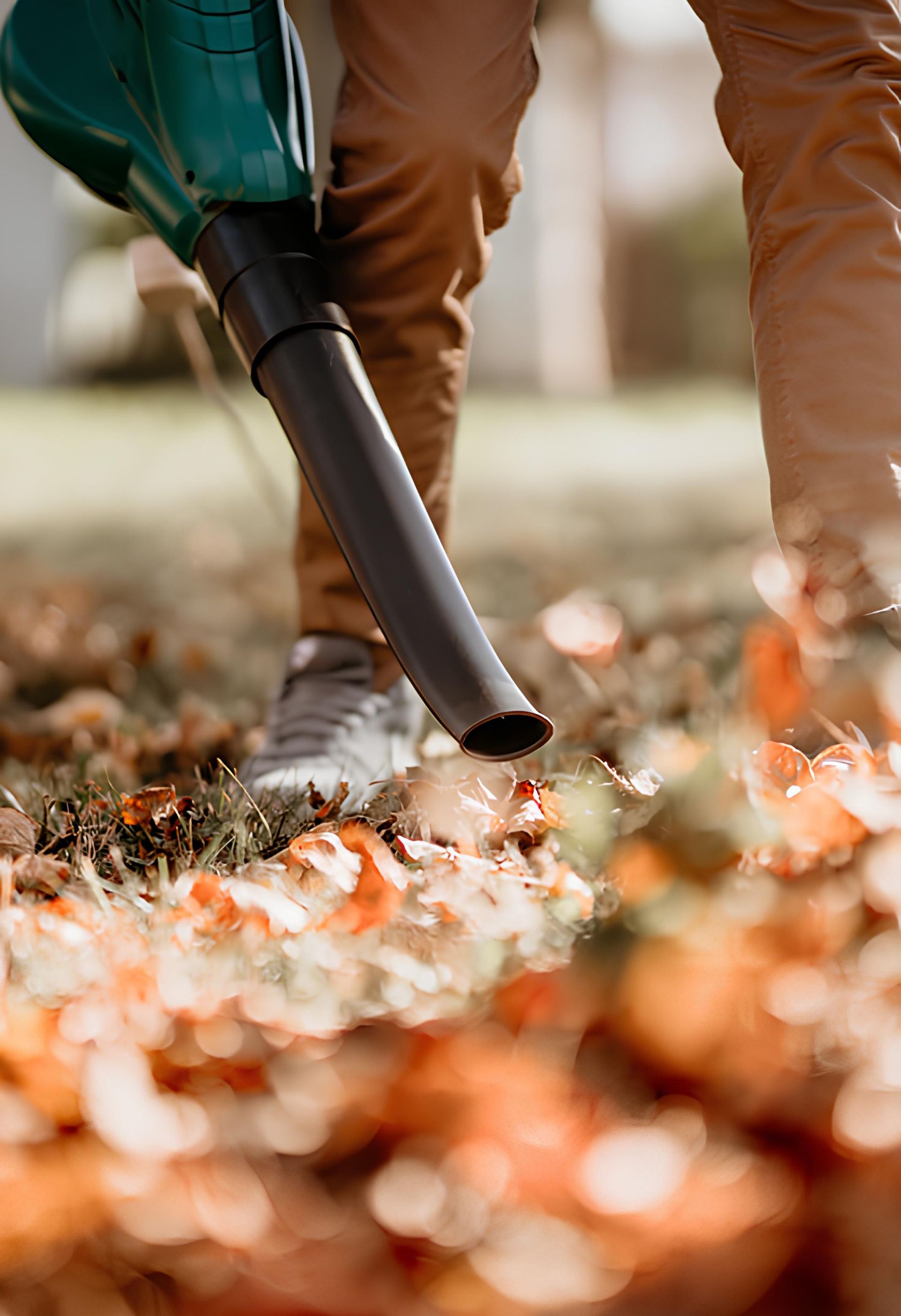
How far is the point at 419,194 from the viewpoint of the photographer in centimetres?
98

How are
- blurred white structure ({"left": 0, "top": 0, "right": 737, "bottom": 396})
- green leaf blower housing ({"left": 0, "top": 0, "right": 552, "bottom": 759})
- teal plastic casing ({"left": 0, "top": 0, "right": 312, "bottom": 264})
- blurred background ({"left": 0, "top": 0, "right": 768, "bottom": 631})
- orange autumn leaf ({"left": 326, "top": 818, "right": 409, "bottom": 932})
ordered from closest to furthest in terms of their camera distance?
1. orange autumn leaf ({"left": 326, "top": 818, "right": 409, "bottom": 932})
2. green leaf blower housing ({"left": 0, "top": 0, "right": 552, "bottom": 759})
3. teal plastic casing ({"left": 0, "top": 0, "right": 312, "bottom": 264})
4. blurred background ({"left": 0, "top": 0, "right": 768, "bottom": 631})
5. blurred white structure ({"left": 0, "top": 0, "right": 737, "bottom": 396})

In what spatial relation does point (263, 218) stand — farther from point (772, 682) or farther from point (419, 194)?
point (772, 682)

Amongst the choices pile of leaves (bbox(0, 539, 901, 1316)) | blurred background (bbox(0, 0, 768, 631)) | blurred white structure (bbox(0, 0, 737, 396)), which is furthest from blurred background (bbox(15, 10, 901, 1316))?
blurred white structure (bbox(0, 0, 737, 396))

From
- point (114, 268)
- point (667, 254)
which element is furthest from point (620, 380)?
point (114, 268)

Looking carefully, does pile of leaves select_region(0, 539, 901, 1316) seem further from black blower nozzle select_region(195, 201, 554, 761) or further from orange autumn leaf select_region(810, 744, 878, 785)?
black blower nozzle select_region(195, 201, 554, 761)

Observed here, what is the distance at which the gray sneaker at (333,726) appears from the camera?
105 cm

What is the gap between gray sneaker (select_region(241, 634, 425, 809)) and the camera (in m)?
1.05

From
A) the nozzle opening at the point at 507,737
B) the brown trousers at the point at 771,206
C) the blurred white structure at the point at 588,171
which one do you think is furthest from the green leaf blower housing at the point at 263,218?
the blurred white structure at the point at 588,171

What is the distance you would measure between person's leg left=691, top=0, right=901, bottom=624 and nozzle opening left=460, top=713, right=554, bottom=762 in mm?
Result: 251

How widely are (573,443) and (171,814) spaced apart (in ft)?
10.4

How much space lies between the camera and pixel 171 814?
0.89 m

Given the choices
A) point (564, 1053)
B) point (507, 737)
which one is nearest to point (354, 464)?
point (507, 737)

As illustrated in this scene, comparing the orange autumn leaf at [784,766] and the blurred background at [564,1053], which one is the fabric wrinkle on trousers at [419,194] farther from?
the orange autumn leaf at [784,766]

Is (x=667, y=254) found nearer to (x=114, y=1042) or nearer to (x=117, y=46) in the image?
(x=117, y=46)
